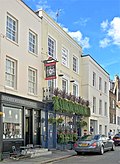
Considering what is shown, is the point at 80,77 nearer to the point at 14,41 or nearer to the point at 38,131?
the point at 38,131

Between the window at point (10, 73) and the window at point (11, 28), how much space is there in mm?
1447

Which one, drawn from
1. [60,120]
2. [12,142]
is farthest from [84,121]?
[12,142]

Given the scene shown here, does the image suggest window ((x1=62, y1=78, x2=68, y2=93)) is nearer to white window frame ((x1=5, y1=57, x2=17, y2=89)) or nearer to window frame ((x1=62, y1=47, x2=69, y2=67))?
window frame ((x1=62, y1=47, x2=69, y2=67))

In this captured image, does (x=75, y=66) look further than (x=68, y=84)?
Yes

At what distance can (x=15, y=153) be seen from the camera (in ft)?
57.0

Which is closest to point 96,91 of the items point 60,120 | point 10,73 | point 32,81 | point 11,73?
point 60,120

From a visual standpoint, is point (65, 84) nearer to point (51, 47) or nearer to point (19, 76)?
point (51, 47)

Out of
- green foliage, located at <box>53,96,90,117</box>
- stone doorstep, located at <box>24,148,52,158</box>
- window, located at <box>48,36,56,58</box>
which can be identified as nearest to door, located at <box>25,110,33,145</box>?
stone doorstep, located at <box>24,148,52,158</box>

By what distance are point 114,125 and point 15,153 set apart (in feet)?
97.5

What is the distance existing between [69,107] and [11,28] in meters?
9.10

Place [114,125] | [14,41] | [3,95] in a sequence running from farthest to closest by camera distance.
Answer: [114,125] → [14,41] → [3,95]

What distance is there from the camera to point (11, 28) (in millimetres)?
18859

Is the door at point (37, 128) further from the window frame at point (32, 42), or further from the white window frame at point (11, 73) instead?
the window frame at point (32, 42)

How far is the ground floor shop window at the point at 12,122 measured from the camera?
1772 centimetres
